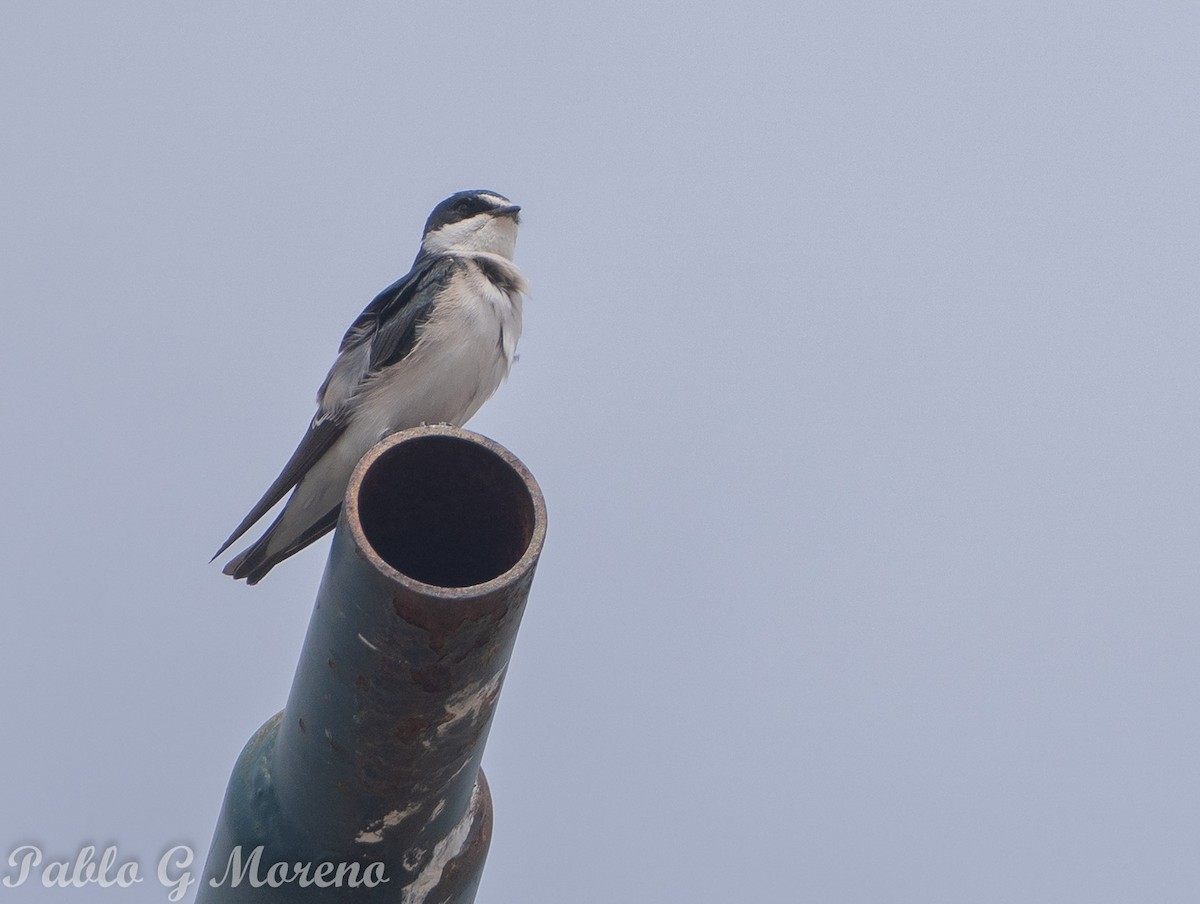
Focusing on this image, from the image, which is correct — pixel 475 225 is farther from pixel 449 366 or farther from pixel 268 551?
pixel 268 551

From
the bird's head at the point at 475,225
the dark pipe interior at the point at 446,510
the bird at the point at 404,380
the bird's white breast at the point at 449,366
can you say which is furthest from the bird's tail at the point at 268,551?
the dark pipe interior at the point at 446,510

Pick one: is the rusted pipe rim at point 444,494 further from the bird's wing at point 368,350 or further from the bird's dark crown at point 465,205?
the bird's dark crown at point 465,205

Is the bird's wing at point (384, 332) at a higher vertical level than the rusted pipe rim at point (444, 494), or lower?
higher

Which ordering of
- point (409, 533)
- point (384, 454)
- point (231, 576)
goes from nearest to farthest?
point (384, 454) → point (409, 533) → point (231, 576)

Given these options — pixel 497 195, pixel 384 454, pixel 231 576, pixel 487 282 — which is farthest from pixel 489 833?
pixel 497 195

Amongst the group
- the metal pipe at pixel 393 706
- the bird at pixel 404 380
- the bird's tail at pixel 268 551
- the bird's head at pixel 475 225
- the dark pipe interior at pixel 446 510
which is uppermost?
the bird's head at pixel 475 225

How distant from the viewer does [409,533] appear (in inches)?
111

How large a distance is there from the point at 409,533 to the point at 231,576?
236cm

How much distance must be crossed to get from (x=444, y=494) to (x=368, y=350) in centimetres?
280

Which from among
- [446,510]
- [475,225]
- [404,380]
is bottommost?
[446,510]

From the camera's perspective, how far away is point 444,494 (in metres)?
2.77

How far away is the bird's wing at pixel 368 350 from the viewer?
5100 mm

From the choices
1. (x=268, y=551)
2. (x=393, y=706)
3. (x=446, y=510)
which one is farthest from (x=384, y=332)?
(x=393, y=706)

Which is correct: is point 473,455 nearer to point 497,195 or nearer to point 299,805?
point 299,805
